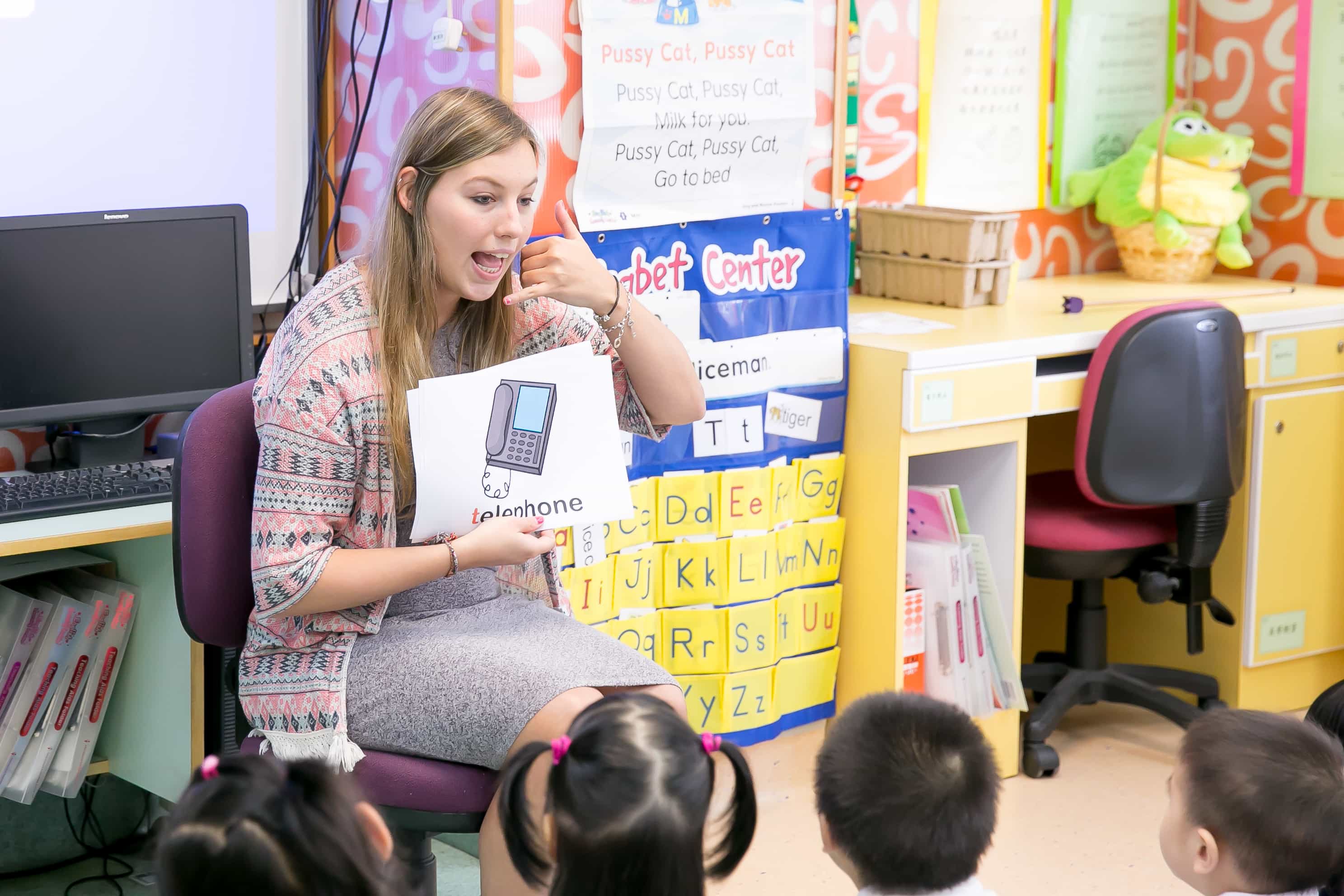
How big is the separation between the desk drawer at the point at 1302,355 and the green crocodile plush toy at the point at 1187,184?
1.46ft

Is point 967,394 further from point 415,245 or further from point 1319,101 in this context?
point 1319,101

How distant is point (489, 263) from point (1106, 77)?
228 centimetres

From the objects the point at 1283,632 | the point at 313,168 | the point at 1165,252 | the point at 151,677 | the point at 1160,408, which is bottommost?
the point at 1283,632

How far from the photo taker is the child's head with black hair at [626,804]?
48.4 inches

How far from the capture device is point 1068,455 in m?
3.41

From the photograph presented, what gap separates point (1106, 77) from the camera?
3576 mm

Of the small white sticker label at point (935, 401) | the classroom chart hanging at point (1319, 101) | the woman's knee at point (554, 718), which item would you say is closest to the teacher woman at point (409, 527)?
the woman's knee at point (554, 718)

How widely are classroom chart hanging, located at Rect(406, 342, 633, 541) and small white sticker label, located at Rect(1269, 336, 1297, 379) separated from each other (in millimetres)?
1729

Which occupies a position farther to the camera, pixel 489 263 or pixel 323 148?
pixel 323 148

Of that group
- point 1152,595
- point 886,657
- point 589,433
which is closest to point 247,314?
point 589,433

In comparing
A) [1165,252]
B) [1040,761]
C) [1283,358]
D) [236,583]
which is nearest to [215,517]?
[236,583]

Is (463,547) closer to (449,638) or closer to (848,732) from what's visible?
(449,638)

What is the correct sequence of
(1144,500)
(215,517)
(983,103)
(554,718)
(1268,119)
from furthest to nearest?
(1268,119)
(983,103)
(1144,500)
(215,517)
(554,718)

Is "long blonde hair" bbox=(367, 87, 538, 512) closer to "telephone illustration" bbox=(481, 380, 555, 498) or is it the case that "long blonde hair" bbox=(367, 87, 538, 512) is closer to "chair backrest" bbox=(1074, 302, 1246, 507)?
"telephone illustration" bbox=(481, 380, 555, 498)
